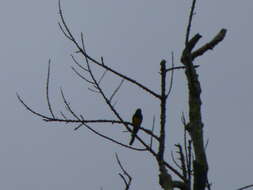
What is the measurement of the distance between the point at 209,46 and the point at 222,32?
178mm

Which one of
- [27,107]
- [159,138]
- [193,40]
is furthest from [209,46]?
[27,107]

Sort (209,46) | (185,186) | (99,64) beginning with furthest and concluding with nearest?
(99,64) → (209,46) → (185,186)

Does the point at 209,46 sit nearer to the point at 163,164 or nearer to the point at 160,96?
the point at 160,96

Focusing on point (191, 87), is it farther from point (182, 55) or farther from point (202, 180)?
point (202, 180)

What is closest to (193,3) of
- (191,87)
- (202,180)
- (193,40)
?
(193,40)

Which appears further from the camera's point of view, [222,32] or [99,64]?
[99,64]

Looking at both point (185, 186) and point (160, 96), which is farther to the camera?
point (160, 96)

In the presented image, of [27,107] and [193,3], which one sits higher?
[193,3]

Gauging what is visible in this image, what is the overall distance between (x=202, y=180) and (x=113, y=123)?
122cm

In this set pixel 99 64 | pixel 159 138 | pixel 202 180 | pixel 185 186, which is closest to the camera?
pixel 202 180

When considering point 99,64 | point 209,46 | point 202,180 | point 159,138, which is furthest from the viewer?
point 99,64

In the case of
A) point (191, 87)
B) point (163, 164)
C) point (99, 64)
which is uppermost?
point (99, 64)

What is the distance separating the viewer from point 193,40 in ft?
9.12

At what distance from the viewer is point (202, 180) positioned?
208 centimetres
